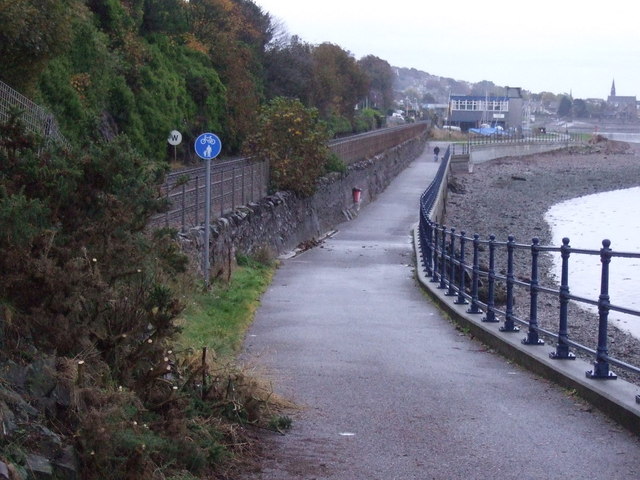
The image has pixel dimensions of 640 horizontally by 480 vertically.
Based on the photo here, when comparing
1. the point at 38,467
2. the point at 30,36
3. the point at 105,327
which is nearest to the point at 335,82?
the point at 30,36

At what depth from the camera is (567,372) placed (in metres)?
9.26

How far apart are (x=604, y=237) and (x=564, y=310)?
40018 mm

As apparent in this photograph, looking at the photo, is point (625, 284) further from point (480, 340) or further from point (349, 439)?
point (349, 439)

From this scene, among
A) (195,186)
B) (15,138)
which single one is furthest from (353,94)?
(15,138)

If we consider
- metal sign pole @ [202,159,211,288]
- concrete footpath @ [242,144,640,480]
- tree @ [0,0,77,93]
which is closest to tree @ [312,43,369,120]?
tree @ [0,0,77,93]

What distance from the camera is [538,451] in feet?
23.4

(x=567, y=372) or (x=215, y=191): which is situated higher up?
(x=215, y=191)

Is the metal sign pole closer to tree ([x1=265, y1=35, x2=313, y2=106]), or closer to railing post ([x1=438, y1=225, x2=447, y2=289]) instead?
railing post ([x1=438, y1=225, x2=447, y2=289])

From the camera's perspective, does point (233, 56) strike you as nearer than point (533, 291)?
No

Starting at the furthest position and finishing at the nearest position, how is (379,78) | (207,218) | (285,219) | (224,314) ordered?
1. (379,78)
2. (285,219)
3. (207,218)
4. (224,314)

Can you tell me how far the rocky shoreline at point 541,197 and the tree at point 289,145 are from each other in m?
6.95

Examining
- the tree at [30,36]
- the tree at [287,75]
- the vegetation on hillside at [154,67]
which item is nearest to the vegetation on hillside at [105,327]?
the vegetation on hillside at [154,67]

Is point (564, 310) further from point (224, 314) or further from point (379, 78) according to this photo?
point (379, 78)

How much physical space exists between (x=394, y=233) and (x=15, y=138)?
31042 millimetres
